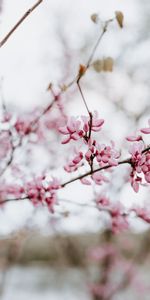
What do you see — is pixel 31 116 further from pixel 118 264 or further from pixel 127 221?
pixel 118 264

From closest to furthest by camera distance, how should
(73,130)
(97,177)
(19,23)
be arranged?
(73,130)
(19,23)
(97,177)

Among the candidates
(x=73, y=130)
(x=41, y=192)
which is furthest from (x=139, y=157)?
(x=41, y=192)

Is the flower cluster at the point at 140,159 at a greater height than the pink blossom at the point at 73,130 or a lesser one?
lesser

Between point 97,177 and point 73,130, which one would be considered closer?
point 73,130

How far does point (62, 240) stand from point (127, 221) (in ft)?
11.3

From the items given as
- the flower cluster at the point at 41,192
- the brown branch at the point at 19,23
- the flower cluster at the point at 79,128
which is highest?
the brown branch at the point at 19,23

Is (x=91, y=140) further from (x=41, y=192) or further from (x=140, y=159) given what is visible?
(x=41, y=192)

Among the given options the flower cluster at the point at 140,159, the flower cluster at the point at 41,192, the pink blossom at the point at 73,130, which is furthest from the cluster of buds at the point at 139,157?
the flower cluster at the point at 41,192

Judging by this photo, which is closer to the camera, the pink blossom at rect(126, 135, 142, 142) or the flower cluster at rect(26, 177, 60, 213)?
the pink blossom at rect(126, 135, 142, 142)

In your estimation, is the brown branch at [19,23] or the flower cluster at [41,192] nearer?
the brown branch at [19,23]

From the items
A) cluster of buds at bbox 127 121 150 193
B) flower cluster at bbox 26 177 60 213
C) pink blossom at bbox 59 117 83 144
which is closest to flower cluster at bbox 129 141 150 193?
cluster of buds at bbox 127 121 150 193

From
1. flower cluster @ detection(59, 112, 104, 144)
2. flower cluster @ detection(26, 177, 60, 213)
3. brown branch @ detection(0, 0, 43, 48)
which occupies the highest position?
brown branch @ detection(0, 0, 43, 48)

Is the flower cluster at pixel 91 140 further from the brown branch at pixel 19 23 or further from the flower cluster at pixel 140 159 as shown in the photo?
the brown branch at pixel 19 23

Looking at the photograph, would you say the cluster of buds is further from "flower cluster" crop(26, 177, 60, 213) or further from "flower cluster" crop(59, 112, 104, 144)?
"flower cluster" crop(26, 177, 60, 213)
